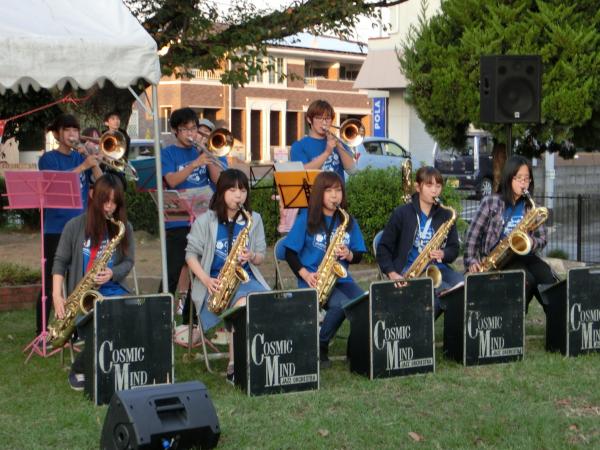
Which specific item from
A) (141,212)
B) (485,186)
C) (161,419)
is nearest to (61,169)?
(161,419)

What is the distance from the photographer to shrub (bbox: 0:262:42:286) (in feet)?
32.9

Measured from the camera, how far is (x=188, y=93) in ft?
143

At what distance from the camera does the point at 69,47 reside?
643 cm

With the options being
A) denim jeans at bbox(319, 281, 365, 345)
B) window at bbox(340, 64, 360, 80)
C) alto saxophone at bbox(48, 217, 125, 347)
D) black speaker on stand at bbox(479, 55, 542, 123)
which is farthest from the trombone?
window at bbox(340, 64, 360, 80)

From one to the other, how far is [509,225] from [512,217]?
0.24 feet

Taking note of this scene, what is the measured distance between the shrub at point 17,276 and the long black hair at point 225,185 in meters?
4.10

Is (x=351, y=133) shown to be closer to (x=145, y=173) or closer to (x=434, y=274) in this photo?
(x=434, y=274)

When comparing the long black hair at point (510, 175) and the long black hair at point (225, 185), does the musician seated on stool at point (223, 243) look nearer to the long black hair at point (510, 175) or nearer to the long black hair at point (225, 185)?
the long black hair at point (225, 185)

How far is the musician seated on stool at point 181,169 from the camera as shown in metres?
7.64

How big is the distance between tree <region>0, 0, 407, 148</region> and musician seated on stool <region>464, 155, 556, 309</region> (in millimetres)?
4535

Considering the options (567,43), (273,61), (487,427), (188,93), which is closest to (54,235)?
(487,427)

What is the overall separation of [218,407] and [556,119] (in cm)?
1110

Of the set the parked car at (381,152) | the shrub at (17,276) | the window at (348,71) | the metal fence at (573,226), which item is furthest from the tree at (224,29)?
the window at (348,71)

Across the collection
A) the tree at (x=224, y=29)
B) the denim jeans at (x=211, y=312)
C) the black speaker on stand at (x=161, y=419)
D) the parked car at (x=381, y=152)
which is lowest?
the black speaker on stand at (x=161, y=419)
